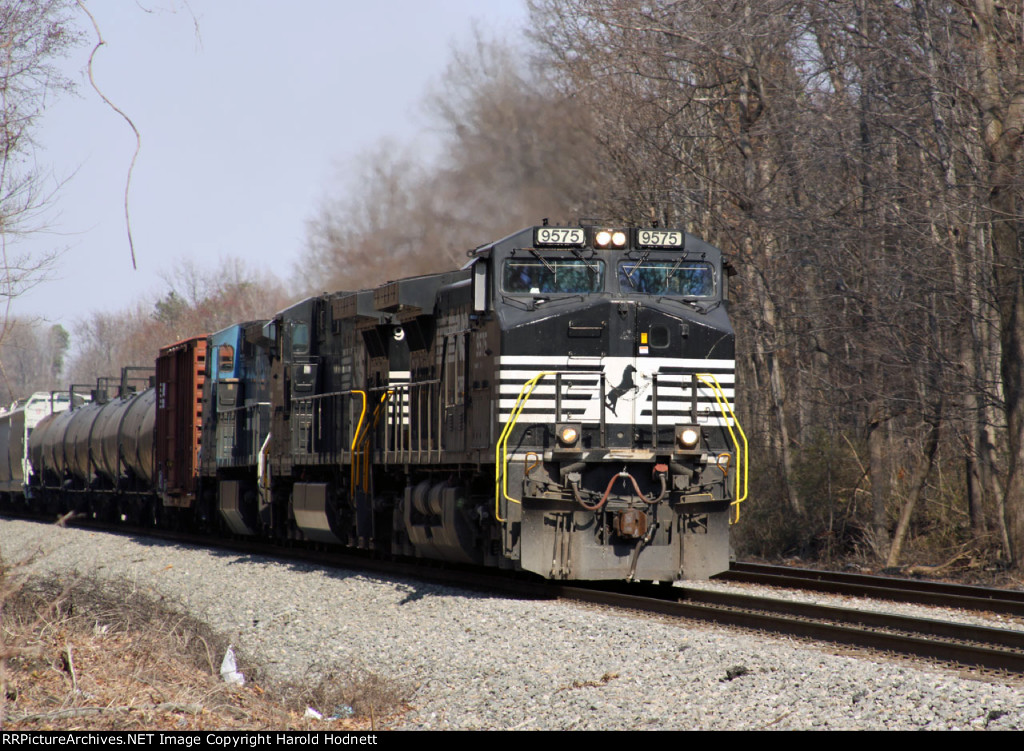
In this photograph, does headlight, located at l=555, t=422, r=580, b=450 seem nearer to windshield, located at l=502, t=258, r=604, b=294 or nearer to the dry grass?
windshield, located at l=502, t=258, r=604, b=294

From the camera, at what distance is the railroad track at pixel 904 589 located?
10.8 m

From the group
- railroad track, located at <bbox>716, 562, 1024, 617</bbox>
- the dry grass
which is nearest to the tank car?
railroad track, located at <bbox>716, 562, 1024, 617</bbox>

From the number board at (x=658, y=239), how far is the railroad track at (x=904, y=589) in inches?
161

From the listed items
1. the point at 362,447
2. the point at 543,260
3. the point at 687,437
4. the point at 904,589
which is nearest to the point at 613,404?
the point at 687,437

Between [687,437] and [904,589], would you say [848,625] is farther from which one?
[904,589]

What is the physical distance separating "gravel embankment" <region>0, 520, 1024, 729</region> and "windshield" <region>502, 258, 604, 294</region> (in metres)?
3.16

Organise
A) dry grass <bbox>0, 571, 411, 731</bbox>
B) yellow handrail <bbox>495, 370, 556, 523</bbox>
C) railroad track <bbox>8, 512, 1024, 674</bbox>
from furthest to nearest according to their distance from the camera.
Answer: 1. yellow handrail <bbox>495, 370, 556, 523</bbox>
2. railroad track <bbox>8, 512, 1024, 674</bbox>
3. dry grass <bbox>0, 571, 411, 731</bbox>

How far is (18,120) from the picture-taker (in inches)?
461

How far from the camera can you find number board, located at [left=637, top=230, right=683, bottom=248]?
11.6m

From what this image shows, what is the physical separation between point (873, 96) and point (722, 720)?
11681mm

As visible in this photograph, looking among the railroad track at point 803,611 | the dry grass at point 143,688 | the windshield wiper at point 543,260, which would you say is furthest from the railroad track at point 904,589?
the dry grass at point 143,688

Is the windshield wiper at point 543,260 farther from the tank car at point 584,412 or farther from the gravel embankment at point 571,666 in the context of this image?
the gravel embankment at point 571,666
